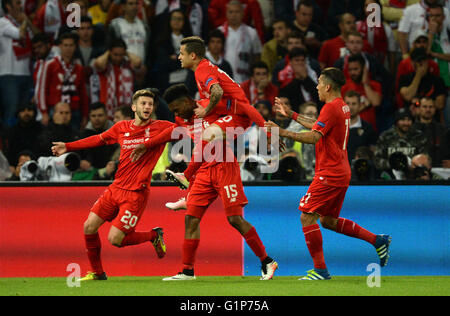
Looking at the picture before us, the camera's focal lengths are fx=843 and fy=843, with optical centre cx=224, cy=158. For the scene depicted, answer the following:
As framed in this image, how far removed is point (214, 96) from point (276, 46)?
5838mm

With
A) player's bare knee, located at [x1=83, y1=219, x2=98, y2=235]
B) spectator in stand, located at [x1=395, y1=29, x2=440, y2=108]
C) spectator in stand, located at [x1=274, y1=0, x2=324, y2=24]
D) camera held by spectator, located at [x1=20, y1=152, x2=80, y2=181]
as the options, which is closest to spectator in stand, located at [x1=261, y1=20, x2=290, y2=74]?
spectator in stand, located at [x1=274, y1=0, x2=324, y2=24]

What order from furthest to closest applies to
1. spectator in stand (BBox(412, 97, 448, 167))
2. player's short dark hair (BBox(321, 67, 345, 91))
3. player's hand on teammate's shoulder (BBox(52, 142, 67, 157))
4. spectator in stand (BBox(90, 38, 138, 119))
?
1. spectator in stand (BBox(90, 38, 138, 119))
2. spectator in stand (BBox(412, 97, 448, 167))
3. player's hand on teammate's shoulder (BBox(52, 142, 67, 157))
4. player's short dark hair (BBox(321, 67, 345, 91))

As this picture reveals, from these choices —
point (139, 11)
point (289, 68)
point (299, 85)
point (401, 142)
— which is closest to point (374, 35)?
point (289, 68)

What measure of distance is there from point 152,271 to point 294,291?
3047mm

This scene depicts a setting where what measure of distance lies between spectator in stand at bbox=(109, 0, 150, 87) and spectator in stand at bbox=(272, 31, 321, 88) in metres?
2.20

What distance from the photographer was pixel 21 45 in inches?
542

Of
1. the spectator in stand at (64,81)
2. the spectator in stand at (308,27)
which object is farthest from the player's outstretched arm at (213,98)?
the spectator in stand at (308,27)

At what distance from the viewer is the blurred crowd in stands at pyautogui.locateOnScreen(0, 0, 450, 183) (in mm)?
12273

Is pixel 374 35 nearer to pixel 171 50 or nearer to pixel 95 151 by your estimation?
pixel 171 50

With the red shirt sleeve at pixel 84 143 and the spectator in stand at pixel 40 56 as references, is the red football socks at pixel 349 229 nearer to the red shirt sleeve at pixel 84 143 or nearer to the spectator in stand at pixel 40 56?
the red shirt sleeve at pixel 84 143

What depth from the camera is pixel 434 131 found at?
11.6 meters

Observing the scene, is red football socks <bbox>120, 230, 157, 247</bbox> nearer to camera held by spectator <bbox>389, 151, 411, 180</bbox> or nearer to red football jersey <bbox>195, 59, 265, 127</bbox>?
red football jersey <bbox>195, 59, 265, 127</bbox>

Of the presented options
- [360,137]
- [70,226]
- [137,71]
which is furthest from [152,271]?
[137,71]

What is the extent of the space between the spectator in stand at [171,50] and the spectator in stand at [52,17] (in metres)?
1.69
